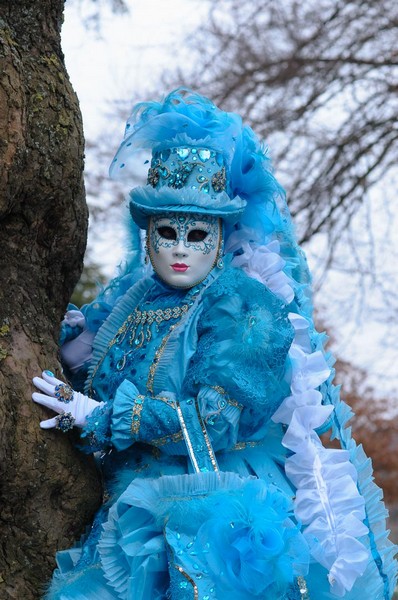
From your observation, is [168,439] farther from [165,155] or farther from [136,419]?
[165,155]

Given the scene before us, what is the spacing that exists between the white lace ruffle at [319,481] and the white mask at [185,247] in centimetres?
37

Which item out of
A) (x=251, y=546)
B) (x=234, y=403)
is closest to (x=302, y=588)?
(x=251, y=546)

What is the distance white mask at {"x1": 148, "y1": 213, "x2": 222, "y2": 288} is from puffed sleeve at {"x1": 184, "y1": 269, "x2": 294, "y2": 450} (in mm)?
151

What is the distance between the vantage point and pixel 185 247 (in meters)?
3.37

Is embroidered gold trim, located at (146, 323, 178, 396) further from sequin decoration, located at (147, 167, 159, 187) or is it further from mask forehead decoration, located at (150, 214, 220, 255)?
sequin decoration, located at (147, 167, 159, 187)

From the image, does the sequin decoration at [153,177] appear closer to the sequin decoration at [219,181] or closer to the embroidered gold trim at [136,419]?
the sequin decoration at [219,181]

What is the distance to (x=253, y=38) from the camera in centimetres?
723

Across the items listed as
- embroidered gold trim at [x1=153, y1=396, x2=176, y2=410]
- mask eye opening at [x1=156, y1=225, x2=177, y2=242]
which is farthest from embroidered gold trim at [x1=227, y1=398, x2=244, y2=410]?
mask eye opening at [x1=156, y1=225, x2=177, y2=242]

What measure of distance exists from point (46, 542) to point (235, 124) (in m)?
1.58

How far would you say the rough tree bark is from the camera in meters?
2.92

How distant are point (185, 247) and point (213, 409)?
612 mm

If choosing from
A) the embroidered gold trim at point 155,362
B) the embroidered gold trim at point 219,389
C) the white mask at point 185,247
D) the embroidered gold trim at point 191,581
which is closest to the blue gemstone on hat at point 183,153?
the white mask at point 185,247

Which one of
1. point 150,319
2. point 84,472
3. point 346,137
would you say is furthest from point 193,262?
point 346,137

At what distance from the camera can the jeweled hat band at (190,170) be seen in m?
3.37
